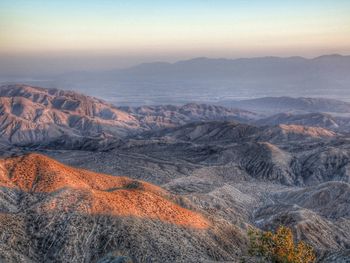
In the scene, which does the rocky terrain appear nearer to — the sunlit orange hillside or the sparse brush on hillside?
the sunlit orange hillside

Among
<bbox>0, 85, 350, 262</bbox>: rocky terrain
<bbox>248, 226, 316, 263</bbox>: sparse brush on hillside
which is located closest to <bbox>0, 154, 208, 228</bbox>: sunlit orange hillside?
<bbox>0, 85, 350, 262</bbox>: rocky terrain

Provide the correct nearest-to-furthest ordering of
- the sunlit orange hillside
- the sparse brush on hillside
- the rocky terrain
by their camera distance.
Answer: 1. the sparse brush on hillside
2. the rocky terrain
3. the sunlit orange hillside

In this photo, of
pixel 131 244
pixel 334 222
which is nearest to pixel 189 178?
pixel 334 222

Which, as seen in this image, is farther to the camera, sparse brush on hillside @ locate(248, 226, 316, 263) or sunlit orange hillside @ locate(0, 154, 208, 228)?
sunlit orange hillside @ locate(0, 154, 208, 228)

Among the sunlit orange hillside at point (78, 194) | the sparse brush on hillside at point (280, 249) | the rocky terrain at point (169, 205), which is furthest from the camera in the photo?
the sunlit orange hillside at point (78, 194)

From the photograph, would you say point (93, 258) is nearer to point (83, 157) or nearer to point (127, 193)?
point (127, 193)

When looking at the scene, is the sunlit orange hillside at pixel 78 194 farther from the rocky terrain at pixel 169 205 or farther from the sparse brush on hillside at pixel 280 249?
the sparse brush on hillside at pixel 280 249

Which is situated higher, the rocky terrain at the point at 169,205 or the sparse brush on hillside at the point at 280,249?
the sparse brush on hillside at the point at 280,249

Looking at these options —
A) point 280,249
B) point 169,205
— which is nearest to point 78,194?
point 169,205

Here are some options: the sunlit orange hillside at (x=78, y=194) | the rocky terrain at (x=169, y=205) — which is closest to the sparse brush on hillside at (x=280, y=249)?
the rocky terrain at (x=169, y=205)

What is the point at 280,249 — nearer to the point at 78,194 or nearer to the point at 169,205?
the point at 169,205
